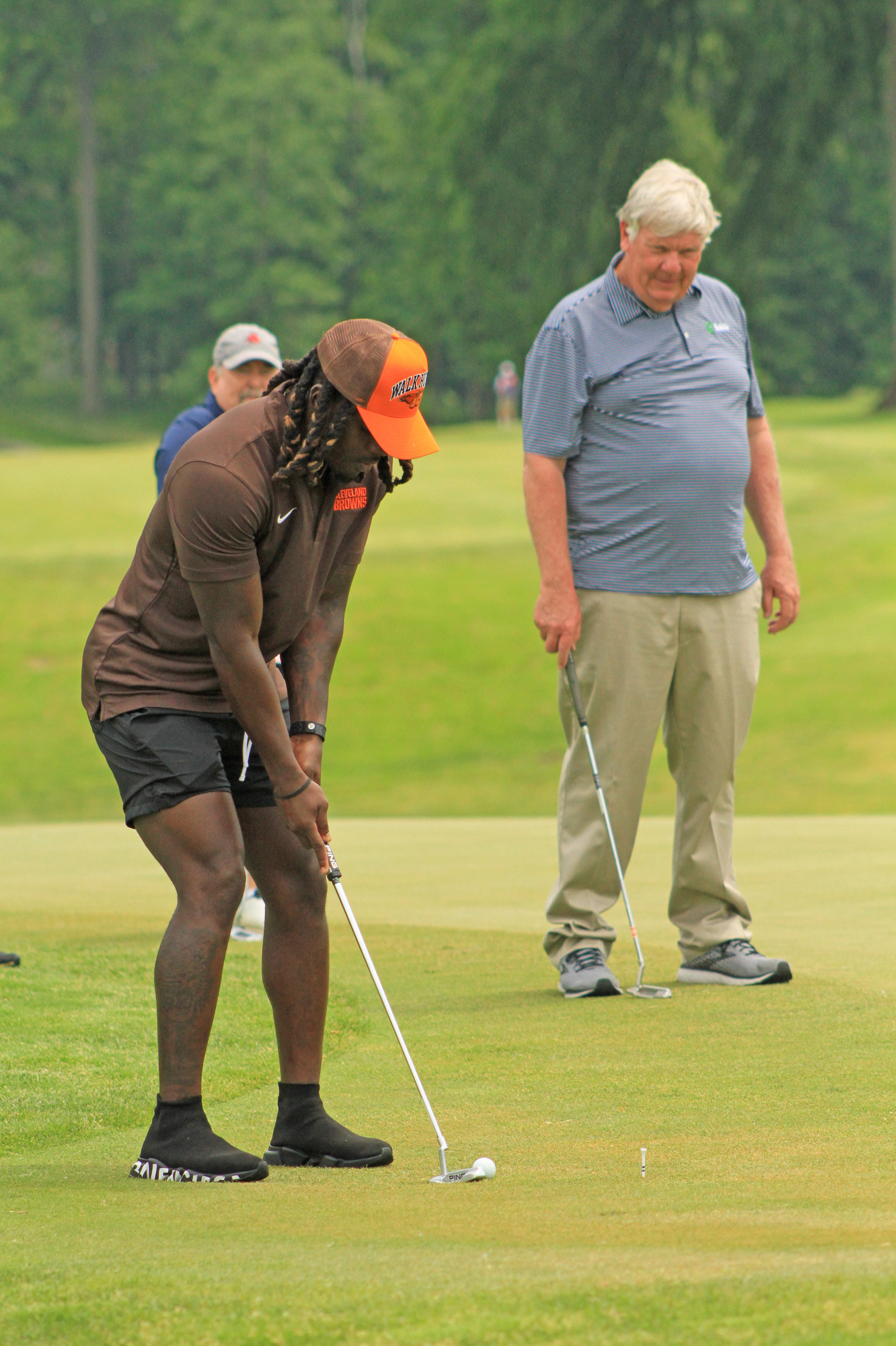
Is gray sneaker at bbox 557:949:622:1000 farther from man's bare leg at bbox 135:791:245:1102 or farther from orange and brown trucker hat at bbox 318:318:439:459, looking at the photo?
orange and brown trucker hat at bbox 318:318:439:459

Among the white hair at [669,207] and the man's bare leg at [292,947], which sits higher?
the white hair at [669,207]

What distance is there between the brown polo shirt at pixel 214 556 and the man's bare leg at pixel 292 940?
293 millimetres

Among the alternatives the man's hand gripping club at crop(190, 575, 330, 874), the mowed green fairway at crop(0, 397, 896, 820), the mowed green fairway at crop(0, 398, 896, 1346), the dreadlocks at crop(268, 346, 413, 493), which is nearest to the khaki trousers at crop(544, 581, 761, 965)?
the mowed green fairway at crop(0, 398, 896, 1346)

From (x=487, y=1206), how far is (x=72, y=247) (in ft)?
201

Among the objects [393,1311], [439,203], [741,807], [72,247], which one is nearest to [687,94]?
[439,203]

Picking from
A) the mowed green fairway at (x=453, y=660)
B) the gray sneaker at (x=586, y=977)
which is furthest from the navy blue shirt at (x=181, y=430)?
the mowed green fairway at (x=453, y=660)

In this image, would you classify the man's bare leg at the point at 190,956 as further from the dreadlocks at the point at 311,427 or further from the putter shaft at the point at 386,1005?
the dreadlocks at the point at 311,427

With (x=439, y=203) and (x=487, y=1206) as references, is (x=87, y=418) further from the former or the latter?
(x=487, y=1206)

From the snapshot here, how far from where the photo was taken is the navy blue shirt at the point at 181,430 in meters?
6.30

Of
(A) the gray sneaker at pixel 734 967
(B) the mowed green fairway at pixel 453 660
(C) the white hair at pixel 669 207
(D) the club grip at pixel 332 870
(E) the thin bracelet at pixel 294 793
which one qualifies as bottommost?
(B) the mowed green fairway at pixel 453 660

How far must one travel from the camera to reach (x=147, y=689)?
3.49 metres

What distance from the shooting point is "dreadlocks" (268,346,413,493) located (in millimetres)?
3303

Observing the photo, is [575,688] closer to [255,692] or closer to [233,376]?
[233,376]

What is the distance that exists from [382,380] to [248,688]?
1.97 ft
